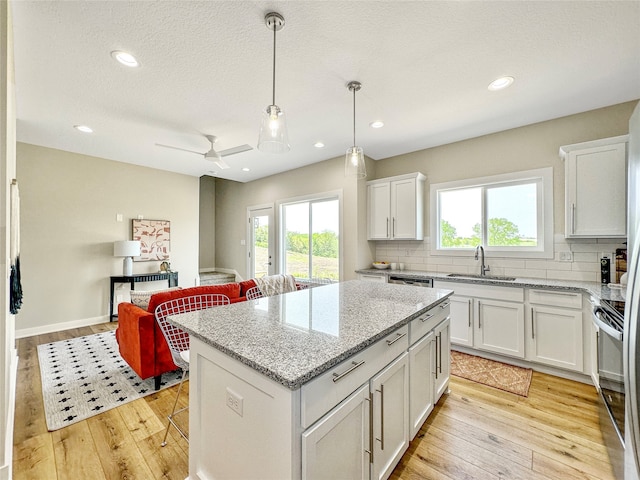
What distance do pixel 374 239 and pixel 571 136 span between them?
2586 millimetres

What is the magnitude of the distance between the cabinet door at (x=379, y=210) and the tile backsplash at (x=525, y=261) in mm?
314

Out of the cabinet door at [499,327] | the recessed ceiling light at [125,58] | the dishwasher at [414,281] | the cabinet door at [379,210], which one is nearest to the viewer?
the recessed ceiling light at [125,58]

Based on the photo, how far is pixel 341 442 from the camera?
1157mm

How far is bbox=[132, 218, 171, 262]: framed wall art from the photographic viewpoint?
16.7ft

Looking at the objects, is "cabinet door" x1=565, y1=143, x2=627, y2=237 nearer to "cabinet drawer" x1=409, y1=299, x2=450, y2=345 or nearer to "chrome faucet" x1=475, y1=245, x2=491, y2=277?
"chrome faucet" x1=475, y1=245, x2=491, y2=277

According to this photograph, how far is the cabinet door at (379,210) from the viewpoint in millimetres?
4254

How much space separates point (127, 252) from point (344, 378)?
4.81 metres

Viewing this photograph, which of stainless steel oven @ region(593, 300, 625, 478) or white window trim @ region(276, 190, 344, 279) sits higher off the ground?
white window trim @ region(276, 190, 344, 279)

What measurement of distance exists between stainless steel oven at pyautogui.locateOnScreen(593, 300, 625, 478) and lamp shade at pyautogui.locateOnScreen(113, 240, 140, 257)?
5722 mm

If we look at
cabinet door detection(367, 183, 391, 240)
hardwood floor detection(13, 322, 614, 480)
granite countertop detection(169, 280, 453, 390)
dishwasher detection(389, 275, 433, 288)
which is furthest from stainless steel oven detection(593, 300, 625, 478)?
cabinet door detection(367, 183, 391, 240)

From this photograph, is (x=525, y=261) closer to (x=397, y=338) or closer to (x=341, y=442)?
(x=397, y=338)

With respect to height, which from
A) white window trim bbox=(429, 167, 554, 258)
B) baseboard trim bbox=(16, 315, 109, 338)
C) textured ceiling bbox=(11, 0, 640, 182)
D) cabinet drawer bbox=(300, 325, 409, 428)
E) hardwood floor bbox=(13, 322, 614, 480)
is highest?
textured ceiling bbox=(11, 0, 640, 182)

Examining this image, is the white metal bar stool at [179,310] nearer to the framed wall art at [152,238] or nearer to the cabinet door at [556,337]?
the cabinet door at [556,337]

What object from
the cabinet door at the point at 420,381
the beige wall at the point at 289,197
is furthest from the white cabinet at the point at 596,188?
the beige wall at the point at 289,197
